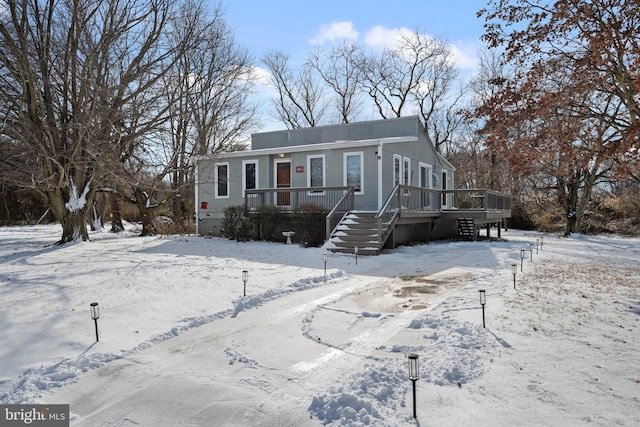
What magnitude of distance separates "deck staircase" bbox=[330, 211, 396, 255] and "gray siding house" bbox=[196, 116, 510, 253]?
0.03m

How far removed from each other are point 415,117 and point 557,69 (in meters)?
11.2

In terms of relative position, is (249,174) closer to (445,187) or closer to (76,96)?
(76,96)

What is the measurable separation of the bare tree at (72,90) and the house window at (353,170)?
24.4ft

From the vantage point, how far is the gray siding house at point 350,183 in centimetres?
1484

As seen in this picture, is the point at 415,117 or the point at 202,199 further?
the point at 202,199

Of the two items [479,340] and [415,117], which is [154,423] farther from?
[415,117]

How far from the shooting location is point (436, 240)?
762 inches

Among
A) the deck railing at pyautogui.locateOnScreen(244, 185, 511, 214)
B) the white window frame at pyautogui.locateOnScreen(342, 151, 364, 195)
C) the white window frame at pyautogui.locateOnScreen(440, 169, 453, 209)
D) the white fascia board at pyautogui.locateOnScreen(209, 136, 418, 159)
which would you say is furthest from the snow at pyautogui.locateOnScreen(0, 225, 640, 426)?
the white window frame at pyautogui.locateOnScreen(440, 169, 453, 209)

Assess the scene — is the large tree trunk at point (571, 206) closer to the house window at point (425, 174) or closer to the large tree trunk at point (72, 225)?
the house window at point (425, 174)

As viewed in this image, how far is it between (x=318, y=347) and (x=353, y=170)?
40.6 ft

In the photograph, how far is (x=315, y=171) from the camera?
1766 centimetres

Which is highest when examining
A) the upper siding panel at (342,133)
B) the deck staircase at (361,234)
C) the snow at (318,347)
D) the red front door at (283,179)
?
the upper siding panel at (342,133)

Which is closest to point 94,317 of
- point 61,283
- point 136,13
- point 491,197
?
point 61,283

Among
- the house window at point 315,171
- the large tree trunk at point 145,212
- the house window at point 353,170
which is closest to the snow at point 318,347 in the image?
the house window at point 353,170
